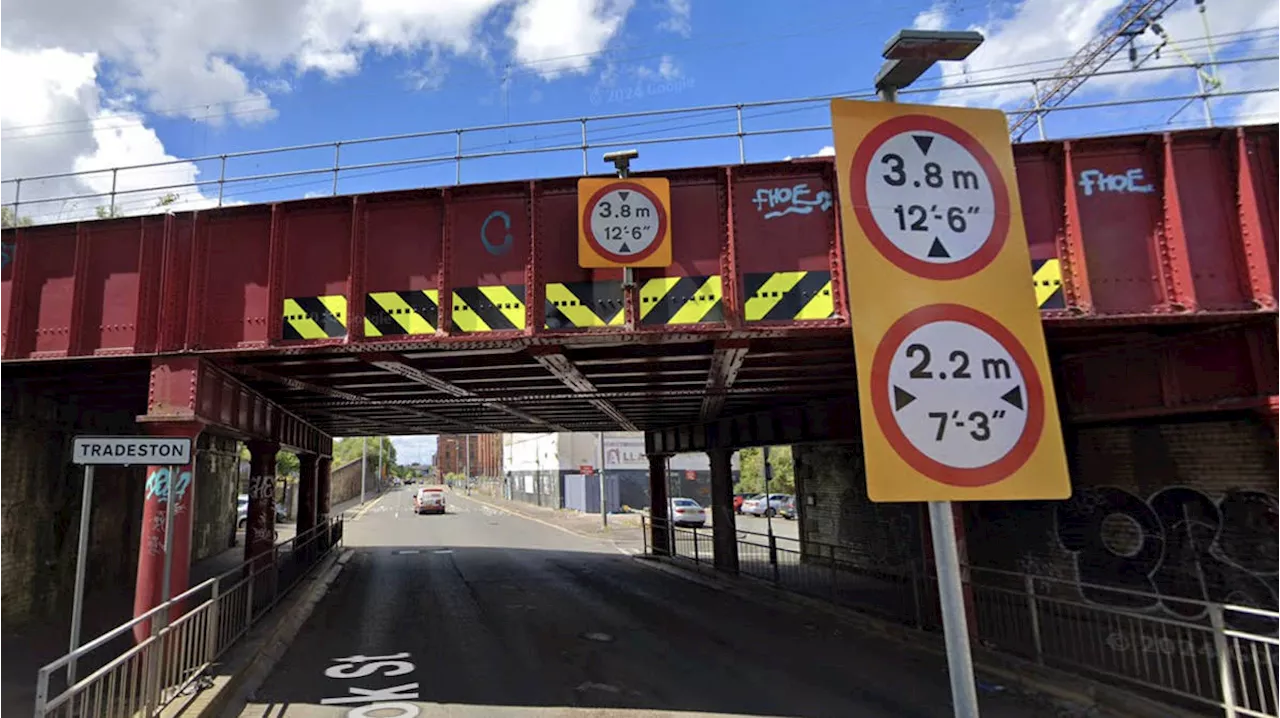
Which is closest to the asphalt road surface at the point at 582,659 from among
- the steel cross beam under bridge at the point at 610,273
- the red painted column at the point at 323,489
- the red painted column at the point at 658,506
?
the steel cross beam under bridge at the point at 610,273

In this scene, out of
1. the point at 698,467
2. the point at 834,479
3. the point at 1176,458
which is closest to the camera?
the point at 1176,458

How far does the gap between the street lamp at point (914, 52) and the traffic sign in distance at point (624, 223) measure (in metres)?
5.91

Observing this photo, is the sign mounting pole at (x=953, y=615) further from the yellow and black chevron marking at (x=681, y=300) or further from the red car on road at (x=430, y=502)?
the red car on road at (x=430, y=502)

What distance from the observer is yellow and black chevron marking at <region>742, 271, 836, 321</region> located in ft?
29.5

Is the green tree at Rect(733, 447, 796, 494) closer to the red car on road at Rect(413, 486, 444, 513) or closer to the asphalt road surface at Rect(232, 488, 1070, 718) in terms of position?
the red car on road at Rect(413, 486, 444, 513)

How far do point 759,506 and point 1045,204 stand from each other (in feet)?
136

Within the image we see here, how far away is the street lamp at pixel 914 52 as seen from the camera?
313 cm

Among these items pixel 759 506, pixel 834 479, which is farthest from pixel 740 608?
pixel 759 506

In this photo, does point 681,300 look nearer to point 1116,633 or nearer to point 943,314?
point 943,314

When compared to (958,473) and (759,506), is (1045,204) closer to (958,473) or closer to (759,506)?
(958,473)

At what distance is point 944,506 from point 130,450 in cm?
828

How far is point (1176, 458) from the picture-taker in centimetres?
1068

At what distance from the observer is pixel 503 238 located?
9.53 metres

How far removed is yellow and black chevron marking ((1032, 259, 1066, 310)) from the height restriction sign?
6.38 m
